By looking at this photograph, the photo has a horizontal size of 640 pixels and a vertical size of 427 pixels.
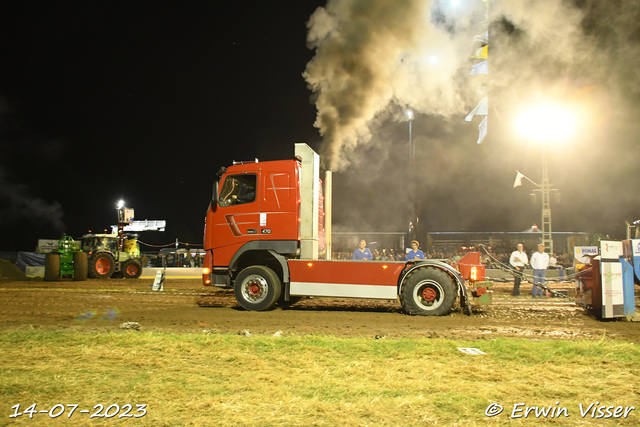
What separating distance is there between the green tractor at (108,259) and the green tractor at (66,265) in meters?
0.90

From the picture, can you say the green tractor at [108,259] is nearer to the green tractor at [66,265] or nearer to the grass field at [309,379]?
the green tractor at [66,265]

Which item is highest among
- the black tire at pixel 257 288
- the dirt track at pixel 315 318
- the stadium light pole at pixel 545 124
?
the stadium light pole at pixel 545 124

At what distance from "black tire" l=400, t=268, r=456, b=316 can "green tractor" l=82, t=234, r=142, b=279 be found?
16690mm

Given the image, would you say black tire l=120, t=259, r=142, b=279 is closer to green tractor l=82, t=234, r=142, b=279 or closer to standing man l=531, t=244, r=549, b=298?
green tractor l=82, t=234, r=142, b=279

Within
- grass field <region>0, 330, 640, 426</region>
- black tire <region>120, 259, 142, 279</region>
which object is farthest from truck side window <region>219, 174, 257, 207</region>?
black tire <region>120, 259, 142, 279</region>

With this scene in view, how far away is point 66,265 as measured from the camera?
19.6m

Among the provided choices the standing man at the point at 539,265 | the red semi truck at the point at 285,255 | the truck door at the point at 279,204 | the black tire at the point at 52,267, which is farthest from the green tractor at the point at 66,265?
the standing man at the point at 539,265

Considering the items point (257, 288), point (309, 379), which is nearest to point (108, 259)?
point (257, 288)

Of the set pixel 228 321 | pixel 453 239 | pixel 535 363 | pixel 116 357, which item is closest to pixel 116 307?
pixel 228 321

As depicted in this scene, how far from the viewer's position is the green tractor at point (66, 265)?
1914cm

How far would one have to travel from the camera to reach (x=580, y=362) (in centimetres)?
520

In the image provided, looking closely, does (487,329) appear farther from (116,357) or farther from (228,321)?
(116,357)

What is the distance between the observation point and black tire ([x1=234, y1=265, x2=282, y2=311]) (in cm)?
970

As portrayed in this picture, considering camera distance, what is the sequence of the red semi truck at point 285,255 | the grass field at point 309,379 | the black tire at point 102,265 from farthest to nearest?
the black tire at point 102,265 < the red semi truck at point 285,255 < the grass field at point 309,379
